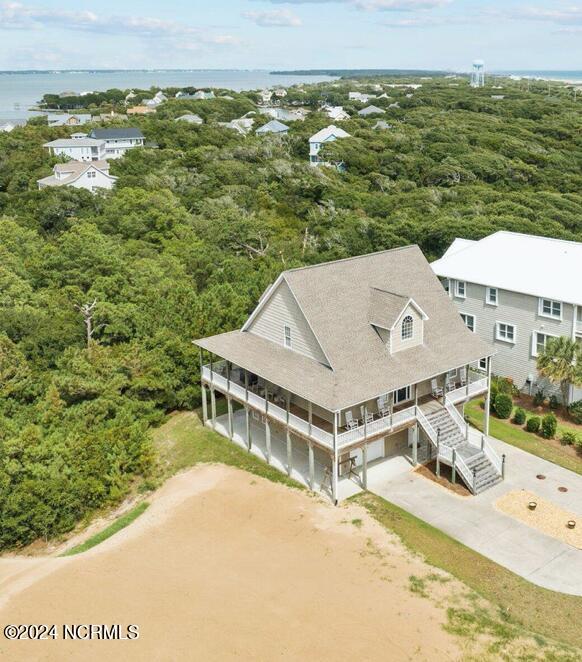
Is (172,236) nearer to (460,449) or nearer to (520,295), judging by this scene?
(520,295)

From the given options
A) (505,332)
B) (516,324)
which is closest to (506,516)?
(516,324)

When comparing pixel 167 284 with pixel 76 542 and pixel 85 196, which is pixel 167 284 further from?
pixel 85 196

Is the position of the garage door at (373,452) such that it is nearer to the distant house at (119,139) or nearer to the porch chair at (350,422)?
the porch chair at (350,422)

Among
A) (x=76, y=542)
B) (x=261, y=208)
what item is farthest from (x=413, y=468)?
(x=261, y=208)

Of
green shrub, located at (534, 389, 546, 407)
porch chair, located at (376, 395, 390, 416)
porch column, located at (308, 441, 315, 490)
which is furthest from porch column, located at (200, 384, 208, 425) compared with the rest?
green shrub, located at (534, 389, 546, 407)

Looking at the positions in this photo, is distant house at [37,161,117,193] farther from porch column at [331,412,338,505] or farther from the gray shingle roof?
porch column at [331,412,338,505]

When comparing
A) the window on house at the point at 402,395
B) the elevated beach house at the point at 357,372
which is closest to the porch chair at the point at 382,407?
the elevated beach house at the point at 357,372
